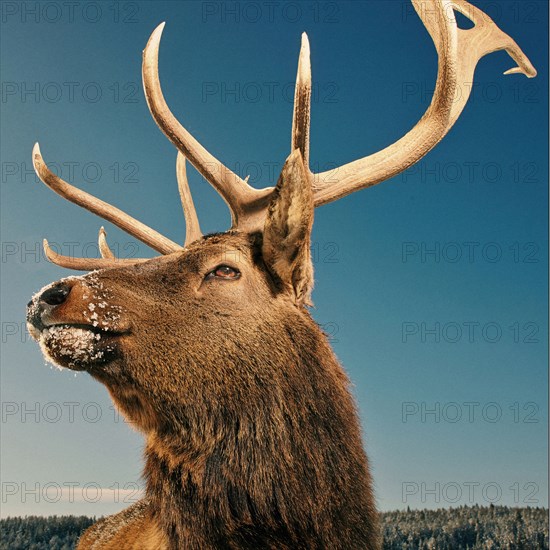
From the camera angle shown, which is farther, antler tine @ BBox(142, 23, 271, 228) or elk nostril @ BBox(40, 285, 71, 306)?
antler tine @ BBox(142, 23, 271, 228)

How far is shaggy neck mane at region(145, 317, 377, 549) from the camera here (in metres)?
3.57

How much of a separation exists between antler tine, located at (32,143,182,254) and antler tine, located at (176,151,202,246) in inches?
27.3

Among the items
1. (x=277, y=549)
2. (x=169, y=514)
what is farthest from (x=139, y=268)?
(x=277, y=549)

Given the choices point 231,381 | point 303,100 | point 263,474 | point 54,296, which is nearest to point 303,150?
point 303,100

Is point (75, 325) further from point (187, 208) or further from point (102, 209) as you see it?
point (187, 208)

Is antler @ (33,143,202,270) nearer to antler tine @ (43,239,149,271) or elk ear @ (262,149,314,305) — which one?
antler tine @ (43,239,149,271)

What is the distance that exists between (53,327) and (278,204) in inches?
58.8

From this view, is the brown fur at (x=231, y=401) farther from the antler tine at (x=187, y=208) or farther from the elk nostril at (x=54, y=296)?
the antler tine at (x=187, y=208)

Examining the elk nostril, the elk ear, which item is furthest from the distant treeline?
the elk nostril

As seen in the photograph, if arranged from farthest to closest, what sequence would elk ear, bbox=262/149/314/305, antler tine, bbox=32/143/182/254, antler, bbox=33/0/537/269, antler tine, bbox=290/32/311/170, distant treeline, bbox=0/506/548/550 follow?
distant treeline, bbox=0/506/548/550, antler tine, bbox=32/143/182/254, antler, bbox=33/0/537/269, antler tine, bbox=290/32/311/170, elk ear, bbox=262/149/314/305

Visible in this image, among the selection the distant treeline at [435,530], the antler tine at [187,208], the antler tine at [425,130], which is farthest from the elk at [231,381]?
the distant treeline at [435,530]

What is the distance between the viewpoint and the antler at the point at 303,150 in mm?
4711

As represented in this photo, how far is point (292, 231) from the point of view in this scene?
4.04 meters

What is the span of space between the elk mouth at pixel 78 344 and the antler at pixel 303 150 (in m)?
1.39
